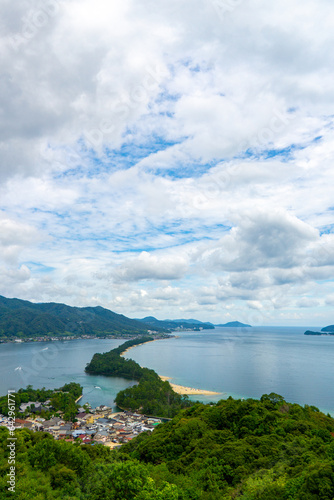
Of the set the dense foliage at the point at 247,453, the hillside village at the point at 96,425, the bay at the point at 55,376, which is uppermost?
the dense foliage at the point at 247,453

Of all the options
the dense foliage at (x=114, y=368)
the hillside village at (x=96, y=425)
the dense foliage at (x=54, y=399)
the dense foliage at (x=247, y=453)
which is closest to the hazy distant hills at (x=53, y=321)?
the dense foliage at (x=114, y=368)

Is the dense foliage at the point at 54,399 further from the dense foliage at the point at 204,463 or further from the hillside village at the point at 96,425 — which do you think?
the dense foliage at the point at 204,463

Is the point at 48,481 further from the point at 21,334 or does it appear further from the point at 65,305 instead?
the point at 65,305

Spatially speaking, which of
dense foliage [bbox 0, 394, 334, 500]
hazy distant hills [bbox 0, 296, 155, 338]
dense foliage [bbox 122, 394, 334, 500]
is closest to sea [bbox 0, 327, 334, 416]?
dense foliage [bbox 122, 394, 334, 500]

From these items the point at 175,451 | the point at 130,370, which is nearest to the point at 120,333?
the point at 130,370

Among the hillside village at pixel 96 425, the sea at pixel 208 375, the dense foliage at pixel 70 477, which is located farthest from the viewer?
the sea at pixel 208 375

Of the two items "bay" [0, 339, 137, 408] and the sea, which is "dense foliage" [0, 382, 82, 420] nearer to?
"bay" [0, 339, 137, 408]

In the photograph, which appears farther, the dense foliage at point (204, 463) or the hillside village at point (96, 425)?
the hillside village at point (96, 425)

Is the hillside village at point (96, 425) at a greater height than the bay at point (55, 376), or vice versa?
the hillside village at point (96, 425)
